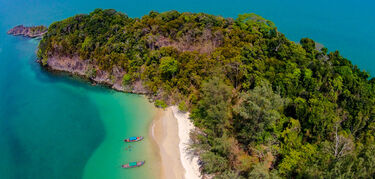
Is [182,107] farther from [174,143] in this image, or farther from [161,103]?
[174,143]

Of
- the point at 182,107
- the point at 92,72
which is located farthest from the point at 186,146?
the point at 92,72

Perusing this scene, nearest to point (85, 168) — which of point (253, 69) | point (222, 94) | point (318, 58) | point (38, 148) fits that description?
point (38, 148)

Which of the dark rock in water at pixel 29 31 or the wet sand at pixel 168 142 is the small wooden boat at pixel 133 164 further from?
the dark rock in water at pixel 29 31

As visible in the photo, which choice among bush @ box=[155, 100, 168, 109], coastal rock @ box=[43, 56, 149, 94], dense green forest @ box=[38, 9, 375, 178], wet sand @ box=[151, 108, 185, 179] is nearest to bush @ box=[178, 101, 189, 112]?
dense green forest @ box=[38, 9, 375, 178]

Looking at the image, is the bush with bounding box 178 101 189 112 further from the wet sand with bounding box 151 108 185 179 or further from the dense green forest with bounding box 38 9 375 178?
the wet sand with bounding box 151 108 185 179

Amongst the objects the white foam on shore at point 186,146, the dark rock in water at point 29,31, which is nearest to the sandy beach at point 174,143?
the white foam on shore at point 186,146

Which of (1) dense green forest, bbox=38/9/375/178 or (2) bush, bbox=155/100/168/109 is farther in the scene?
(2) bush, bbox=155/100/168/109

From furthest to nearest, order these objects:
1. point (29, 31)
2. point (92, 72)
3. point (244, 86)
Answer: point (29, 31) → point (92, 72) → point (244, 86)
